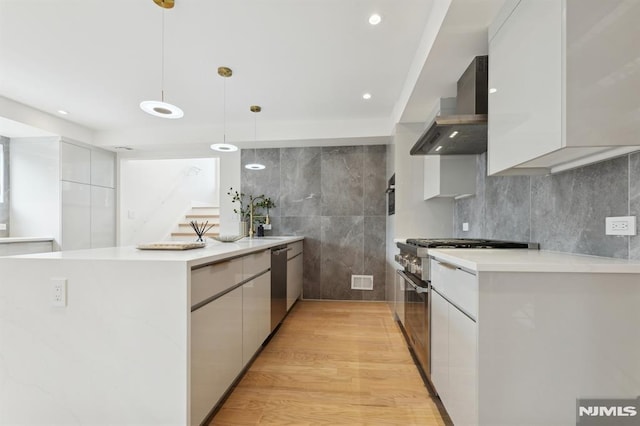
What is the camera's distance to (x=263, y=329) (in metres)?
2.34

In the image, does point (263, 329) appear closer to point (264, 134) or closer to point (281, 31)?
point (281, 31)

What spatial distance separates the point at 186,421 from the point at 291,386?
2.66ft

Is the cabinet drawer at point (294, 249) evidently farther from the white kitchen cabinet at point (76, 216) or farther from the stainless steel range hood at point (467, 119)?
the white kitchen cabinet at point (76, 216)

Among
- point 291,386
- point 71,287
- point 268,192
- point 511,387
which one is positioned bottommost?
point 291,386

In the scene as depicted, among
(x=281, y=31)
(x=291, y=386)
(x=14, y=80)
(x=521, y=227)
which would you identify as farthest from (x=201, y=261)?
(x=14, y=80)

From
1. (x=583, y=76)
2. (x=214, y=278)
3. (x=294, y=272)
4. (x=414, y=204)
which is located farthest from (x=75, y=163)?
(x=583, y=76)

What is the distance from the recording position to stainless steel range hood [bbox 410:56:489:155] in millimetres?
1811

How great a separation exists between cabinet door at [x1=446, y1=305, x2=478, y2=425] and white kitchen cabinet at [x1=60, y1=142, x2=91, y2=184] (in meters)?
5.00

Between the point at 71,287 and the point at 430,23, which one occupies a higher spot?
the point at 430,23

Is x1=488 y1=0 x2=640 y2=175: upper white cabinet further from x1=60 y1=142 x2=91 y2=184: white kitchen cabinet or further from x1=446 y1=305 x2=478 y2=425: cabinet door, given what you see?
x1=60 y1=142 x2=91 y2=184: white kitchen cabinet

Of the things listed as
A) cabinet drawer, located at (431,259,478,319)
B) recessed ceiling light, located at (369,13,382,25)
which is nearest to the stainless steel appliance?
cabinet drawer, located at (431,259,478,319)

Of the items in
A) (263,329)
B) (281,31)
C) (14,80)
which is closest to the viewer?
(281,31)

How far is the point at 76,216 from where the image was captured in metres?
4.11

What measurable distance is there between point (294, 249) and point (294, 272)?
29 cm
